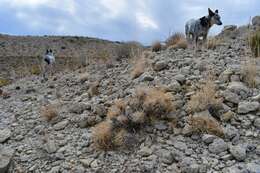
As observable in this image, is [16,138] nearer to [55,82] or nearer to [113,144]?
[113,144]

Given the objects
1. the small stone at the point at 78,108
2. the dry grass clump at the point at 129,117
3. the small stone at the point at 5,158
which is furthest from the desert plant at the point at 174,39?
the small stone at the point at 5,158

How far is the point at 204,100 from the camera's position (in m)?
6.55

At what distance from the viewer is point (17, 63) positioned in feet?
96.5

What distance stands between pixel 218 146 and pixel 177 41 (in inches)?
262

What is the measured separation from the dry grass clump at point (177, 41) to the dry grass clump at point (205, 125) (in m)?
5.09

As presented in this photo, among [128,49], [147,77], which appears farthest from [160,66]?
[128,49]

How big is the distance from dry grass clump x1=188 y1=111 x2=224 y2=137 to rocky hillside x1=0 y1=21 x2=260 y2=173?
0.05 feet

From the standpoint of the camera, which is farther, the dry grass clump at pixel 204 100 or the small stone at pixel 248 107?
the dry grass clump at pixel 204 100

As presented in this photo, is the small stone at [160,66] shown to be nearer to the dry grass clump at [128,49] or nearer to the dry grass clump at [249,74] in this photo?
the dry grass clump at [249,74]

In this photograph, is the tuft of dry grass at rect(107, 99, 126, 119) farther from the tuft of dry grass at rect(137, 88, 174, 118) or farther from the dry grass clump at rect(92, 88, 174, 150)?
the tuft of dry grass at rect(137, 88, 174, 118)

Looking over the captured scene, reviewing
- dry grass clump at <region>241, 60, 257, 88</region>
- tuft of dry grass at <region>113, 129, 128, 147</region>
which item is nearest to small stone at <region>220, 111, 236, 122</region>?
dry grass clump at <region>241, 60, 257, 88</region>

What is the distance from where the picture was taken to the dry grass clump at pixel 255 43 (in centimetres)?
876

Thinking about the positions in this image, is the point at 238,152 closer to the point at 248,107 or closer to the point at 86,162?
the point at 248,107

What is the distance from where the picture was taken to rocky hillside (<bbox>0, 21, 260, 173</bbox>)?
5.81 meters
